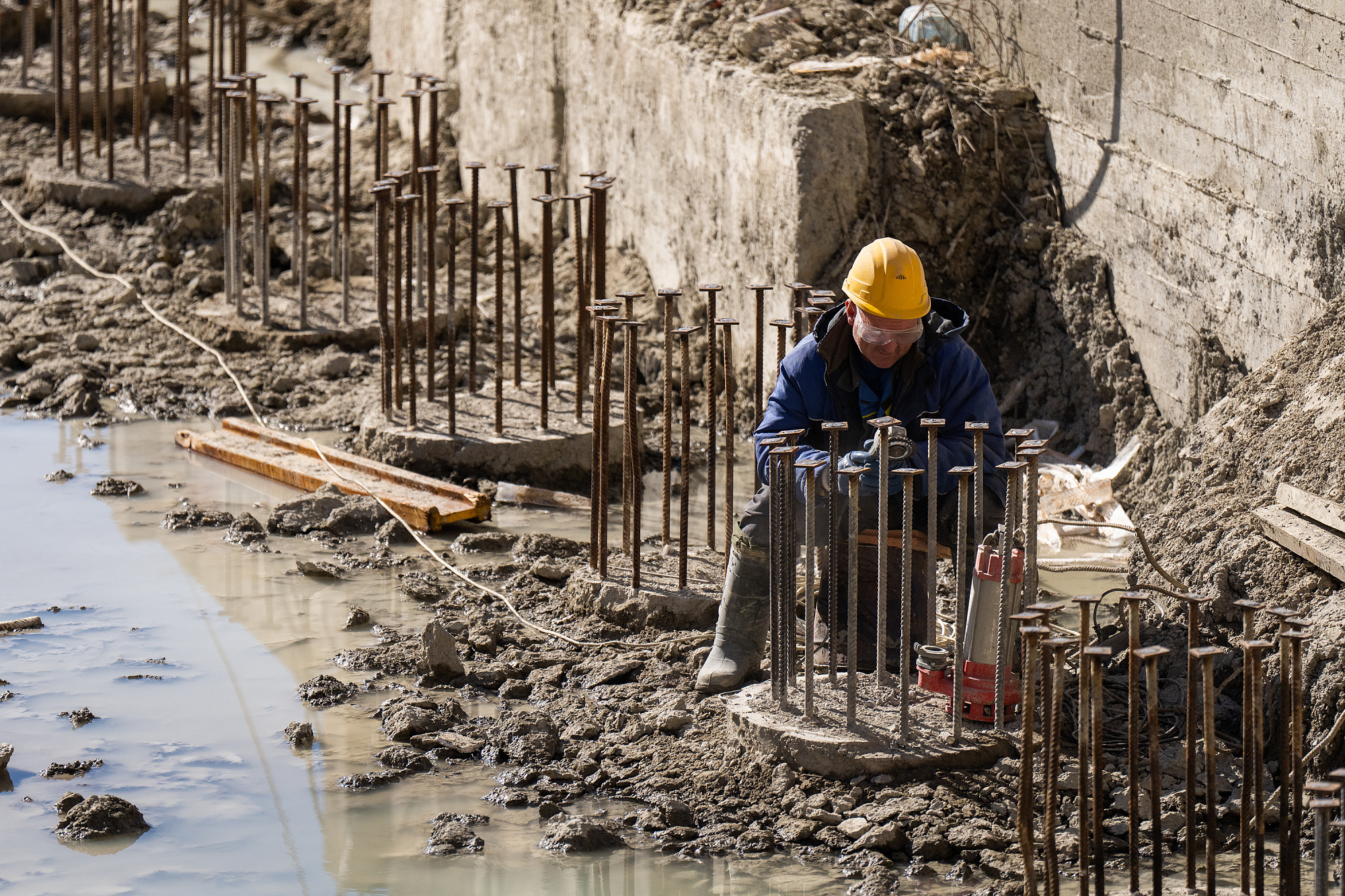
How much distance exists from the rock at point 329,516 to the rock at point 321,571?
1.25ft

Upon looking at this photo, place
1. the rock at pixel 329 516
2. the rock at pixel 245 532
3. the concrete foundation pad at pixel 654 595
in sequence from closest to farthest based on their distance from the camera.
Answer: the concrete foundation pad at pixel 654 595
the rock at pixel 245 532
the rock at pixel 329 516

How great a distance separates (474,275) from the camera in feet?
22.2

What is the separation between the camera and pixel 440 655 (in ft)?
15.7

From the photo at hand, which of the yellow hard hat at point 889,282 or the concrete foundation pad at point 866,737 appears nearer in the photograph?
the concrete foundation pad at point 866,737

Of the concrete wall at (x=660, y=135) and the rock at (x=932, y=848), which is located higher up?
the concrete wall at (x=660, y=135)

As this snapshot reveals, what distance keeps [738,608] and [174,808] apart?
1607 millimetres

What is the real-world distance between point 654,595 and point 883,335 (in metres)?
1.36

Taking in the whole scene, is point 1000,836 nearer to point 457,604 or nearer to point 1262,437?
point 1262,437

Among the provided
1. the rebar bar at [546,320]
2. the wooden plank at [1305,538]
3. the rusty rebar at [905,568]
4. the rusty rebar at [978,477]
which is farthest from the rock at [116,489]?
the wooden plank at [1305,538]

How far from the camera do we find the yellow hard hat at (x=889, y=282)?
4.23m

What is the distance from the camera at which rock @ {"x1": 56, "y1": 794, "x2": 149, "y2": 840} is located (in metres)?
3.89

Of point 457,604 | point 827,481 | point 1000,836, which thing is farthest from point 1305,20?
point 457,604

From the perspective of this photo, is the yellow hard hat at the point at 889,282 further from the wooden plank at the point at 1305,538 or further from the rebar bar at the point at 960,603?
the wooden plank at the point at 1305,538

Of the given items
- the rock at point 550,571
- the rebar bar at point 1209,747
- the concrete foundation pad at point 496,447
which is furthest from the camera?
the concrete foundation pad at point 496,447
